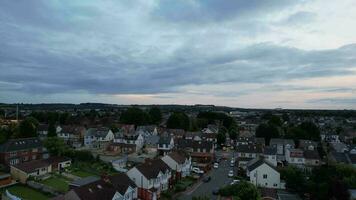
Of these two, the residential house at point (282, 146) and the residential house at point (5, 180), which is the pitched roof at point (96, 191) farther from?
the residential house at point (282, 146)

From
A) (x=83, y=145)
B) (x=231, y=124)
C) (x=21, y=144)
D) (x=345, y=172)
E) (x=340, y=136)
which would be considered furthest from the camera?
(x=231, y=124)

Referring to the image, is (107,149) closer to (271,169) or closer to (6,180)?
(6,180)

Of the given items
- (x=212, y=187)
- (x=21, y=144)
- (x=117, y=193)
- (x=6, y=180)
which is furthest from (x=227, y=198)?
(x=21, y=144)

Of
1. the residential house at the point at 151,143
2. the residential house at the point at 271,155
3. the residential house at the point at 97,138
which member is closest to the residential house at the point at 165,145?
the residential house at the point at 151,143

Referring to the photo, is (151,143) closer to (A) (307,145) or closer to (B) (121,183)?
(A) (307,145)

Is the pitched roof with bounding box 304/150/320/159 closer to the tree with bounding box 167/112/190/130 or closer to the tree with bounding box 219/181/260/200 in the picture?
the tree with bounding box 219/181/260/200

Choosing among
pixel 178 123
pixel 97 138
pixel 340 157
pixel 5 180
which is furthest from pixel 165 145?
pixel 5 180

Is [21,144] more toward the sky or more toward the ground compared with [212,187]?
more toward the sky
